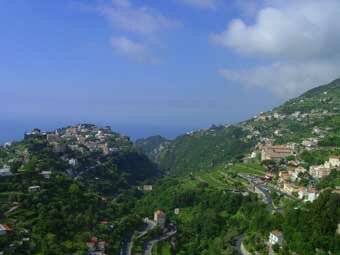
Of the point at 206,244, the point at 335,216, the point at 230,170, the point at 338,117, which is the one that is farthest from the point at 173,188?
the point at 338,117

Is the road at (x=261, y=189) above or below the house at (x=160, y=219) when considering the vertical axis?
above

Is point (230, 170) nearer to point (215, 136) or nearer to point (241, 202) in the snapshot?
point (241, 202)

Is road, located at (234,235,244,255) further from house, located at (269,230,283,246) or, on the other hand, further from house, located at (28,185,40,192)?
house, located at (28,185,40,192)

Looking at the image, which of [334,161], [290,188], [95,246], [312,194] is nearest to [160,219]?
[95,246]

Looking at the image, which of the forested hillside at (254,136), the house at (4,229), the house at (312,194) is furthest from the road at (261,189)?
the house at (4,229)

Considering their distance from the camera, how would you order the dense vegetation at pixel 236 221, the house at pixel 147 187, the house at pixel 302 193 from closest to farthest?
1. the dense vegetation at pixel 236 221
2. the house at pixel 302 193
3. the house at pixel 147 187

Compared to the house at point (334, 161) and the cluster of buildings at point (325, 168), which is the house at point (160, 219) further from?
the house at point (334, 161)
